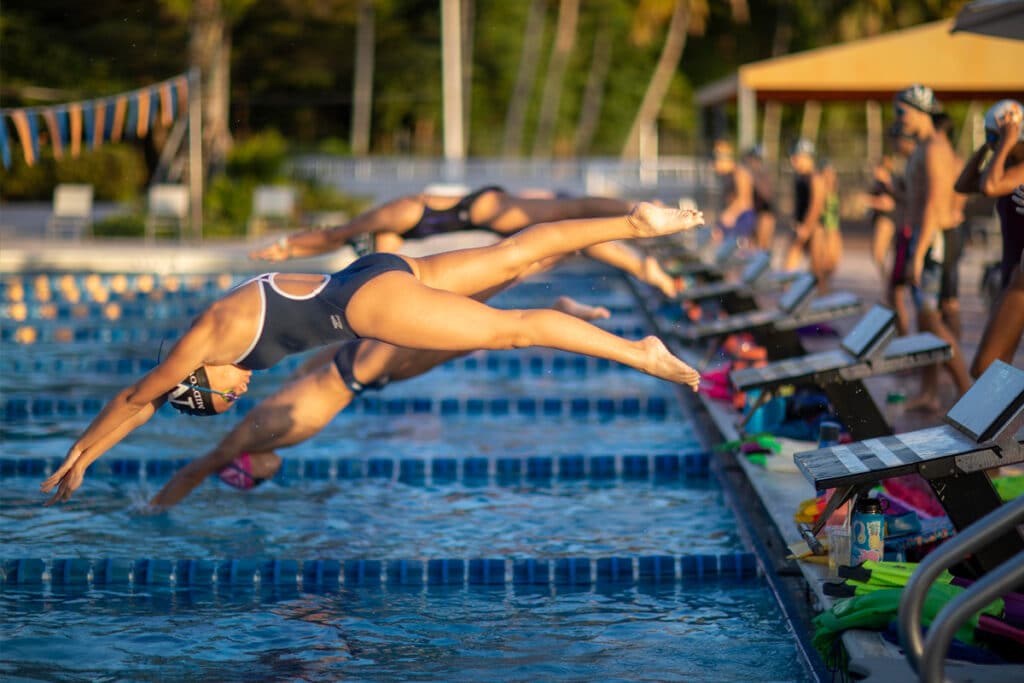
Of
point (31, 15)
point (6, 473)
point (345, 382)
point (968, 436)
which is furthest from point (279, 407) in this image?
point (31, 15)

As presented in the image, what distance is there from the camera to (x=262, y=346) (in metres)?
5.14

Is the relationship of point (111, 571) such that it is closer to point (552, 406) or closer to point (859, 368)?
point (859, 368)

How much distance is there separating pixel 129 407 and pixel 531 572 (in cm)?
182

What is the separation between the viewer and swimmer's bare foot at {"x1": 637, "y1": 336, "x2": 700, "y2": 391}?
193 inches

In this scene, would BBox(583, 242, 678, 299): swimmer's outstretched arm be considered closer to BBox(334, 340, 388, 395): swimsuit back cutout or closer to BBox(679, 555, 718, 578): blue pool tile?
BBox(334, 340, 388, 395): swimsuit back cutout

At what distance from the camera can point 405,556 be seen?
618 cm

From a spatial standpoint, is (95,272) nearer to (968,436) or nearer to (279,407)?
(279,407)

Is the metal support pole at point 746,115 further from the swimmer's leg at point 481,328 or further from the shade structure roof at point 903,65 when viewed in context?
the swimmer's leg at point 481,328

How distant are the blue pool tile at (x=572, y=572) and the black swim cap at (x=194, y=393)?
1.64 metres

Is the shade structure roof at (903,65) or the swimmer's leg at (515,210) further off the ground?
the shade structure roof at (903,65)

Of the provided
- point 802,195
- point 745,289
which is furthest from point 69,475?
point 802,195

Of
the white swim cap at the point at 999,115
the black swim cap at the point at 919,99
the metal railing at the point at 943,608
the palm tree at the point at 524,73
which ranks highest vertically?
the palm tree at the point at 524,73

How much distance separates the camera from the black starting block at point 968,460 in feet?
13.5

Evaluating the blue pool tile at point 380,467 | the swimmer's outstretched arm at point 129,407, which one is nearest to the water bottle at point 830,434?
the swimmer's outstretched arm at point 129,407
